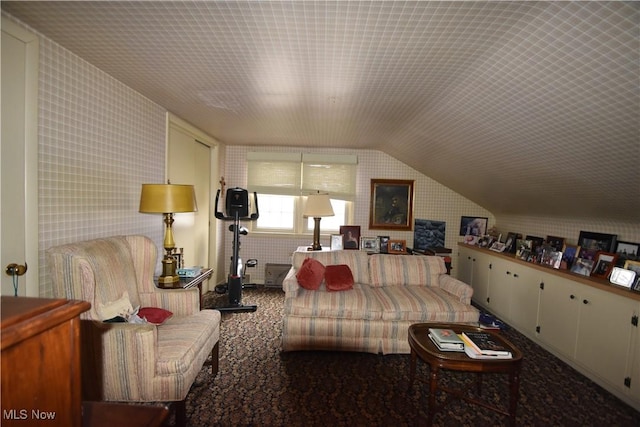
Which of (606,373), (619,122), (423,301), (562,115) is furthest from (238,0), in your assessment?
(606,373)

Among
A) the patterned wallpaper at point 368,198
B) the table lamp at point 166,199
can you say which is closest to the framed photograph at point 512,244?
the patterned wallpaper at point 368,198

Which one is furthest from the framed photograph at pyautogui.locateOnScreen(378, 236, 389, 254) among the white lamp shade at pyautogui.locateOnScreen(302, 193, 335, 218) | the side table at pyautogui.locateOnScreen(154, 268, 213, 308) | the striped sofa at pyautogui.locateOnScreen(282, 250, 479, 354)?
the side table at pyautogui.locateOnScreen(154, 268, 213, 308)

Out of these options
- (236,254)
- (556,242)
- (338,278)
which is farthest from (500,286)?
(236,254)

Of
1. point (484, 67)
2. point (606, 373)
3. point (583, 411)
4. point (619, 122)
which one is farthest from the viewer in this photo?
point (606, 373)

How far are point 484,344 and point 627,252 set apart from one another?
5.68ft

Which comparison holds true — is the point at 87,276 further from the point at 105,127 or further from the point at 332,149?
the point at 332,149

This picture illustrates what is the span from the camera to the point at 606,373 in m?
2.15

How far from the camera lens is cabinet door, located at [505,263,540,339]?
2918mm

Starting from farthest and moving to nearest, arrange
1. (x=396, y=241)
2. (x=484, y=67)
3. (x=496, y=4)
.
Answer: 1. (x=396, y=241)
2. (x=484, y=67)
3. (x=496, y=4)

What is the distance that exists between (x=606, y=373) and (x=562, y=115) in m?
1.99

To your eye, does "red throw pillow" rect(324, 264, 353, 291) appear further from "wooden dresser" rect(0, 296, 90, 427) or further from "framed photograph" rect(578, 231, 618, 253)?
"wooden dresser" rect(0, 296, 90, 427)

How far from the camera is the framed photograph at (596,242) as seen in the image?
2.53m

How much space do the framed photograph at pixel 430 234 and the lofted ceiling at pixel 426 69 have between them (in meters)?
1.65

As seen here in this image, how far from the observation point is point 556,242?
3039 mm
